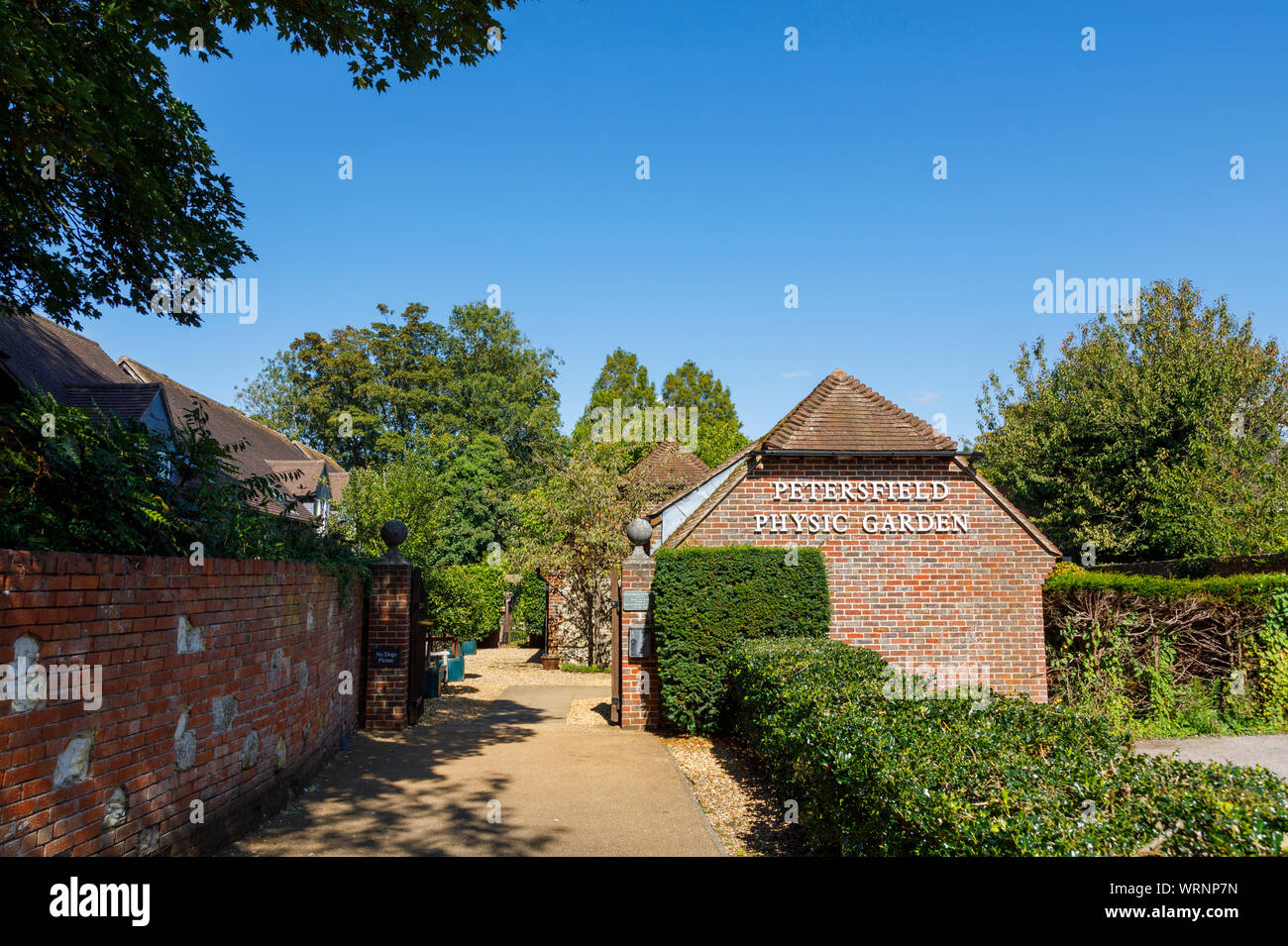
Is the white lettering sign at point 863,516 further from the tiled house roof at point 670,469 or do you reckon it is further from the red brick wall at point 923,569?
the tiled house roof at point 670,469

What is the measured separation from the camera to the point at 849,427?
497 inches

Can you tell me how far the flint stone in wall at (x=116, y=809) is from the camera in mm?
4062

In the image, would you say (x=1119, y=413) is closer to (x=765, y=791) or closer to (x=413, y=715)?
Result: (x=765, y=791)

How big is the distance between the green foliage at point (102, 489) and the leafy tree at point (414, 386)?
36.8 m

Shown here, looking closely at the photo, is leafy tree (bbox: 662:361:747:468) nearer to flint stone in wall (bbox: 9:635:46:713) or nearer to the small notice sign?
the small notice sign

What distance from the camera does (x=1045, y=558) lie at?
12.3 meters

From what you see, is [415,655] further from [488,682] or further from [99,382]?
[99,382]

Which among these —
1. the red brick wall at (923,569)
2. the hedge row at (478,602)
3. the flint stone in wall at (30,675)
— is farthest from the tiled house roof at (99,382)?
the red brick wall at (923,569)

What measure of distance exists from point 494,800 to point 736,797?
249cm

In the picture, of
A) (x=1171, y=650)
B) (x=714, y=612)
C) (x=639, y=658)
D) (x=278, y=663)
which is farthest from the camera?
(x=639, y=658)

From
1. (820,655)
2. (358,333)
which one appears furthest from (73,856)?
(358,333)

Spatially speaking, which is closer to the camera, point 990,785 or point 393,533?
point 990,785

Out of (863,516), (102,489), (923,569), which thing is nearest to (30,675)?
(102,489)

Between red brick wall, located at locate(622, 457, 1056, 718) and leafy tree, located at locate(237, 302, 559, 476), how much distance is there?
104 ft
